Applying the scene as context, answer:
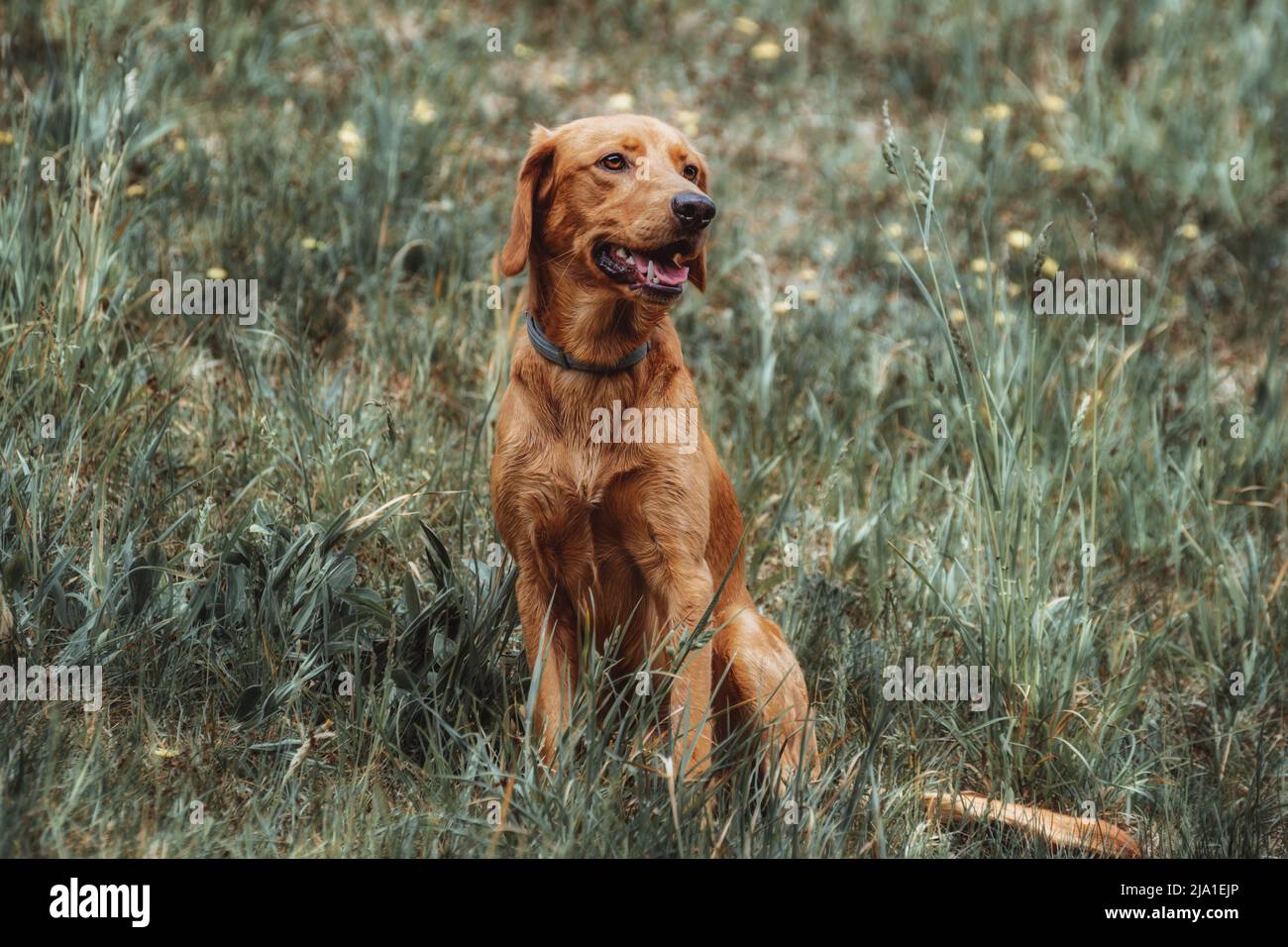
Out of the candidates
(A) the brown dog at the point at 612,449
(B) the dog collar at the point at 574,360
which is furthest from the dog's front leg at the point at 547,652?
(B) the dog collar at the point at 574,360

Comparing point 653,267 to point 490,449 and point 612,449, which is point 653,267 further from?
point 490,449

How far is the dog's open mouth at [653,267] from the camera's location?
2.98m

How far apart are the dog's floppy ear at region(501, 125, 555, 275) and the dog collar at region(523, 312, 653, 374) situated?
0.17 metres

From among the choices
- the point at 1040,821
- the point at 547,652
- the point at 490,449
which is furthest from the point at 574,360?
the point at 1040,821

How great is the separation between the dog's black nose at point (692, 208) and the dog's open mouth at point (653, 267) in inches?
2.3

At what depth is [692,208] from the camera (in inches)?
115

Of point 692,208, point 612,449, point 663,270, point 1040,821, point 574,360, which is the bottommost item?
point 1040,821

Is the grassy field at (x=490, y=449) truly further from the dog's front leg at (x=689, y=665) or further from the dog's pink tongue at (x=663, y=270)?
the dog's pink tongue at (x=663, y=270)

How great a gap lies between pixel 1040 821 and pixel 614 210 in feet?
5.89

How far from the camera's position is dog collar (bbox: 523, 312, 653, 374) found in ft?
10.2

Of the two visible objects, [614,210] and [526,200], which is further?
[526,200]

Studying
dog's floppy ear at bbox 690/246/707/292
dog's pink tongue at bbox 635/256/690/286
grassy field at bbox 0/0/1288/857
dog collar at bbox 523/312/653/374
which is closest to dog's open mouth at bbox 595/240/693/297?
dog's pink tongue at bbox 635/256/690/286
